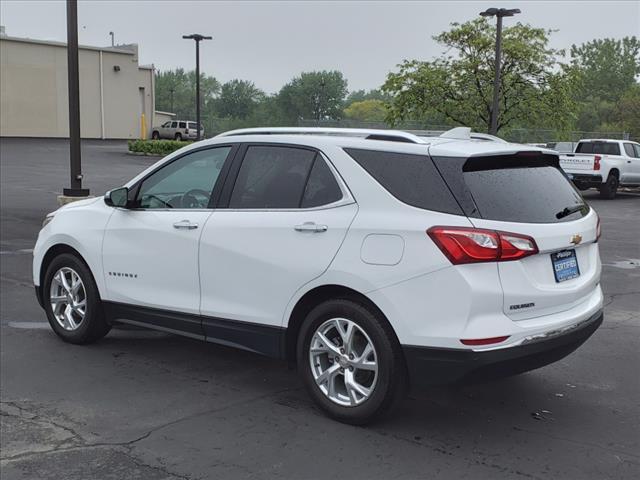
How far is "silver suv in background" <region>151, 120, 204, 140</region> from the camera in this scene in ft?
181

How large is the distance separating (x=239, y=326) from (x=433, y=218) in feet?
5.22

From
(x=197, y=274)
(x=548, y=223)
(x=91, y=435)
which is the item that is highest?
(x=548, y=223)

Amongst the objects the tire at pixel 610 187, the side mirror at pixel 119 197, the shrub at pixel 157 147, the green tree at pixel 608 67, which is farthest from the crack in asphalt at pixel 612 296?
the green tree at pixel 608 67

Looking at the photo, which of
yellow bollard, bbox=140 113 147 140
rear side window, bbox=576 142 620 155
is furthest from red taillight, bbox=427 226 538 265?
yellow bollard, bbox=140 113 147 140

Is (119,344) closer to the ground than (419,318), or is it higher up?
closer to the ground

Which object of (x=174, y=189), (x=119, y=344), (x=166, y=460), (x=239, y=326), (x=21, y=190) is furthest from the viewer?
(x=21, y=190)

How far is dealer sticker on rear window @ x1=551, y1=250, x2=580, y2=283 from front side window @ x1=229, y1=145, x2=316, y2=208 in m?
1.63

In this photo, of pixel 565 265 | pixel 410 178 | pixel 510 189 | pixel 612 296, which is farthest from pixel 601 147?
pixel 410 178

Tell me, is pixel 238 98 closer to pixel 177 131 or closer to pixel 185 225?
pixel 177 131

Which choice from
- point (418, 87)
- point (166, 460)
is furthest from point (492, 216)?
point (418, 87)

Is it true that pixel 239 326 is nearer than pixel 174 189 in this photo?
Yes

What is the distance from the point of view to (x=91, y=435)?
13.7 feet

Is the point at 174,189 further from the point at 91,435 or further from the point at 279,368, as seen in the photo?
the point at 91,435

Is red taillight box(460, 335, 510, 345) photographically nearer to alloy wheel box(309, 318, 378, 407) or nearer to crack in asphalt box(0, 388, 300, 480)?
alloy wheel box(309, 318, 378, 407)
